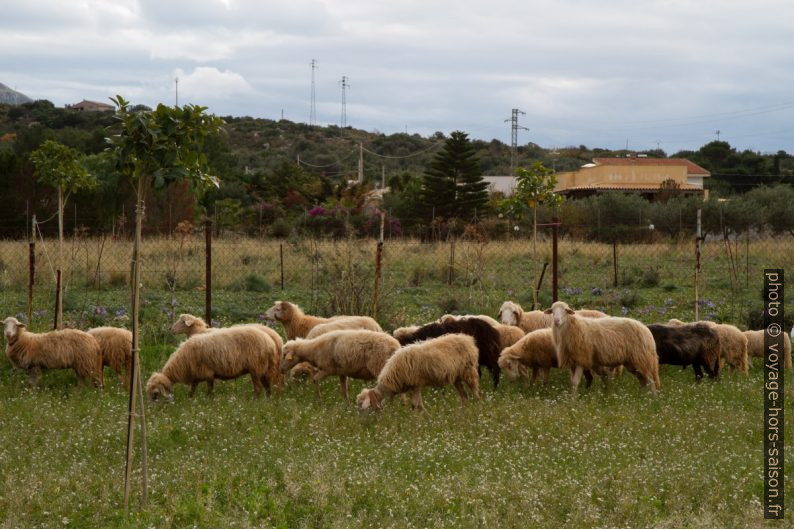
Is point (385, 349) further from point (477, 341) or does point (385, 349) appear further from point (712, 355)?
point (712, 355)

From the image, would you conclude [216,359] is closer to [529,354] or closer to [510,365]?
[510,365]

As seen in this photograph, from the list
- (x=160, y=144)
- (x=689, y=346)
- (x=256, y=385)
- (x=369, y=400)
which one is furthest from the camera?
(x=689, y=346)

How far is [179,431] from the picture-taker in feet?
32.1

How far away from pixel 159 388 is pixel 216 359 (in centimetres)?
80

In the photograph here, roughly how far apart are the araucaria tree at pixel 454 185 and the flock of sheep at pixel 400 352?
30.5 m

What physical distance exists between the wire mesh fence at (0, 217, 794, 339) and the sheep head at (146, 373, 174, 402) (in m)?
4.00

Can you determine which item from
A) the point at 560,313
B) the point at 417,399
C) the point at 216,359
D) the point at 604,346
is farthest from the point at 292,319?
the point at 604,346

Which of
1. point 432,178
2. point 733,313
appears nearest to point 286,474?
point 733,313

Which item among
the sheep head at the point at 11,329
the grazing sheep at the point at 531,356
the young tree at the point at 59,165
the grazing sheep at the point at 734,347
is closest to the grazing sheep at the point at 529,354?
the grazing sheep at the point at 531,356

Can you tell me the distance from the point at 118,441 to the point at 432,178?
36085mm

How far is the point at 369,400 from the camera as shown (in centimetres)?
1073

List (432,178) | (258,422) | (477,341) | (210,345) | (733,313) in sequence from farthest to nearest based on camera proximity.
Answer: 1. (432,178)
2. (733,313)
3. (477,341)
4. (210,345)
5. (258,422)

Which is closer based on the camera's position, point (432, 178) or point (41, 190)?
point (41, 190)

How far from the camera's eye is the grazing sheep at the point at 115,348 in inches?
500
